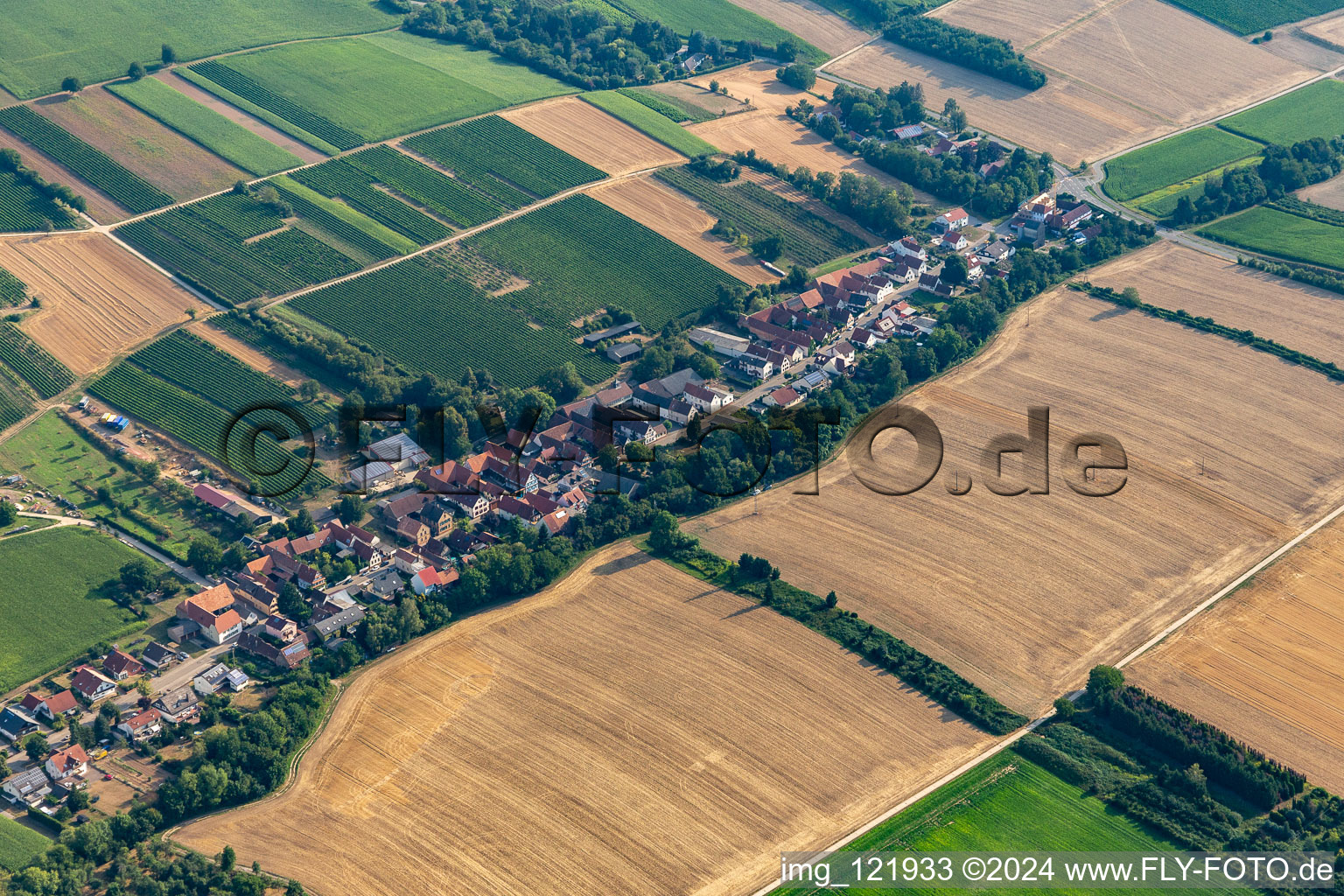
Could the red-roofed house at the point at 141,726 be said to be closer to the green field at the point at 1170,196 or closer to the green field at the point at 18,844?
the green field at the point at 18,844

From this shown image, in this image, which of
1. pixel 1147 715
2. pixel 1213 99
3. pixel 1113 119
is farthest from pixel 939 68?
pixel 1147 715

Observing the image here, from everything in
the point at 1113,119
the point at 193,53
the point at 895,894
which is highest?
the point at 193,53

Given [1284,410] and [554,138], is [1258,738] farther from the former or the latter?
[554,138]

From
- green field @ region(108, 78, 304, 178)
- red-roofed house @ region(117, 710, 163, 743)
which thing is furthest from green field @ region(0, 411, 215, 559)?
green field @ region(108, 78, 304, 178)

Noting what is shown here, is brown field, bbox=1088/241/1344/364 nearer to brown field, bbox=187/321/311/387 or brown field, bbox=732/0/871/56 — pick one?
brown field, bbox=732/0/871/56

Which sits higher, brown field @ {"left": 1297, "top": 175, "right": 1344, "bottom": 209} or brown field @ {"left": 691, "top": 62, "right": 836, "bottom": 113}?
brown field @ {"left": 691, "top": 62, "right": 836, "bottom": 113}

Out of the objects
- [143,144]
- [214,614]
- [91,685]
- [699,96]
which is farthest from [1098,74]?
[91,685]
